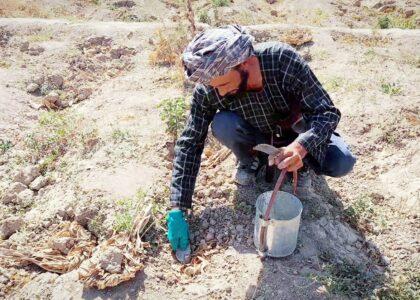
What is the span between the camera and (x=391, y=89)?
4.20 m

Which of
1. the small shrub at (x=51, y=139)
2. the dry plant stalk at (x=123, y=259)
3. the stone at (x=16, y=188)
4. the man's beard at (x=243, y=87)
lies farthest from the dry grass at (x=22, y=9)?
the man's beard at (x=243, y=87)

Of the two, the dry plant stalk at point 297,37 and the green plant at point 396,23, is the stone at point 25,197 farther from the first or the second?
the green plant at point 396,23

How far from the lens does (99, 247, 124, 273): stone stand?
2.35 meters

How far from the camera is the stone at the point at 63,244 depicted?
263 centimetres

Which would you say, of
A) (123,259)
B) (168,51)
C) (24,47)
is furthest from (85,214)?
(24,47)

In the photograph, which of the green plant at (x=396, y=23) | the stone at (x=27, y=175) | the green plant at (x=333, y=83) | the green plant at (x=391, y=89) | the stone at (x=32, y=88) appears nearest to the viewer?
the stone at (x=27, y=175)

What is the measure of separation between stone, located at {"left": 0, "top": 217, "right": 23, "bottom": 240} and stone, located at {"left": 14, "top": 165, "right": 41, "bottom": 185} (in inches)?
24.5

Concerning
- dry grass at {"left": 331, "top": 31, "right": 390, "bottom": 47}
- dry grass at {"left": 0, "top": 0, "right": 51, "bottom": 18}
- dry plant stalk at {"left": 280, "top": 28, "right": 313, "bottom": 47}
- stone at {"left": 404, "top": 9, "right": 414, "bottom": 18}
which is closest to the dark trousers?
dry plant stalk at {"left": 280, "top": 28, "right": 313, "bottom": 47}

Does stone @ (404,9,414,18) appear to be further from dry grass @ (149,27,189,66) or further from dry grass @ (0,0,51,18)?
dry grass @ (0,0,51,18)

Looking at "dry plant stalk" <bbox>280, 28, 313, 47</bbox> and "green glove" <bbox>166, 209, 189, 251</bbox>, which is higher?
"green glove" <bbox>166, 209, 189, 251</bbox>

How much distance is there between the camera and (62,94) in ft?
16.2

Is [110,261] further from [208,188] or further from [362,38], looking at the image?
[362,38]

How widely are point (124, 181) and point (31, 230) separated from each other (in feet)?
2.35

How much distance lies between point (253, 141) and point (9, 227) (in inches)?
70.8
